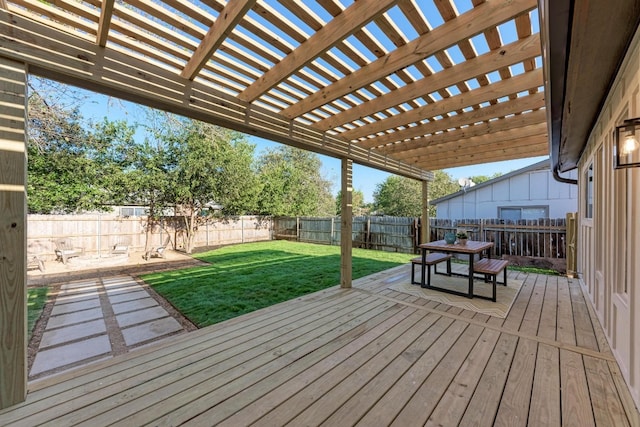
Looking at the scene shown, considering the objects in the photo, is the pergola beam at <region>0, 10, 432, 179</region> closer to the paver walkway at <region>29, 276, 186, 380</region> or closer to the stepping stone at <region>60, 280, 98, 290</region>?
the paver walkway at <region>29, 276, 186, 380</region>

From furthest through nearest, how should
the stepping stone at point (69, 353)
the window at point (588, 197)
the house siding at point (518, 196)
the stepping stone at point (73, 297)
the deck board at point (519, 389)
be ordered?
1. the house siding at point (518, 196)
2. the stepping stone at point (73, 297)
3. the window at point (588, 197)
4. the stepping stone at point (69, 353)
5. the deck board at point (519, 389)

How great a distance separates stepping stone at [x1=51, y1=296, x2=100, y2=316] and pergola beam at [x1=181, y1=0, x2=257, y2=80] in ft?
12.8

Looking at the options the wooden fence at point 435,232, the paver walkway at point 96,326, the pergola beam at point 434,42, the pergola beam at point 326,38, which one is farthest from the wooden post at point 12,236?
the wooden fence at point 435,232

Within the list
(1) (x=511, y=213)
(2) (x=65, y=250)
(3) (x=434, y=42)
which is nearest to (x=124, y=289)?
(2) (x=65, y=250)

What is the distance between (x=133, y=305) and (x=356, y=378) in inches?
149

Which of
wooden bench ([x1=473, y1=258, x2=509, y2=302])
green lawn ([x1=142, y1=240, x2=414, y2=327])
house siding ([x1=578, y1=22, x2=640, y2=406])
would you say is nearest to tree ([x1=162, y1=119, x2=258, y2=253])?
green lawn ([x1=142, y1=240, x2=414, y2=327])

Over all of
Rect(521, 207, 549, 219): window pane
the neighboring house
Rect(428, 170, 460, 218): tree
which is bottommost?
Rect(521, 207, 549, 219): window pane

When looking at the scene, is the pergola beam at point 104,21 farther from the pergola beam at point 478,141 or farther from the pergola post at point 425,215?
the pergola post at point 425,215

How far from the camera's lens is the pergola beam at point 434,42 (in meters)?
1.73

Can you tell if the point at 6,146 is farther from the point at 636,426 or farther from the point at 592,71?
the point at 636,426

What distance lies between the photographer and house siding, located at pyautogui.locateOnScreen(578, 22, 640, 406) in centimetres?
171

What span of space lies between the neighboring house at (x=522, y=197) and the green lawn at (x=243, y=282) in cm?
605

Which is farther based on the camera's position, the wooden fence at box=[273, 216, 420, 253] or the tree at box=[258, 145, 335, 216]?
the tree at box=[258, 145, 335, 216]

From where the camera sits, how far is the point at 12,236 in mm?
1637
